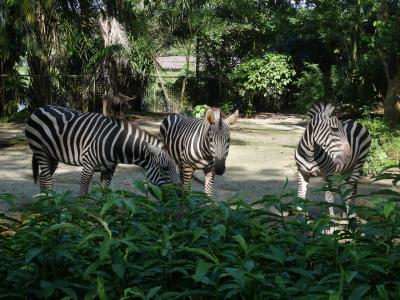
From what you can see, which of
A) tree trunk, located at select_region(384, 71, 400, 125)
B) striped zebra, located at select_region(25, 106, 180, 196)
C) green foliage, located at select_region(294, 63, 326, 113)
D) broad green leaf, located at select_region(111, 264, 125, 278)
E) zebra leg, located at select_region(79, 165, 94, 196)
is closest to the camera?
broad green leaf, located at select_region(111, 264, 125, 278)

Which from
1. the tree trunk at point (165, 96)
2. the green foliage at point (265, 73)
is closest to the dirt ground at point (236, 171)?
the tree trunk at point (165, 96)

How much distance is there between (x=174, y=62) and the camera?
134 feet

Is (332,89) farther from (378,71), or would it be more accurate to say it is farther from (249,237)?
(249,237)

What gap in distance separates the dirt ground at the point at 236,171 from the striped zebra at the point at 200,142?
60 cm

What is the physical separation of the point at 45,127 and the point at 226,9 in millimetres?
19711

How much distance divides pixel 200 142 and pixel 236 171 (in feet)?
14.7

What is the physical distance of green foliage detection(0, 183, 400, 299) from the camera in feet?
7.08

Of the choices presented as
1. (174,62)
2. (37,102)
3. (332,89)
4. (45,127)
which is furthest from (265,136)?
(174,62)

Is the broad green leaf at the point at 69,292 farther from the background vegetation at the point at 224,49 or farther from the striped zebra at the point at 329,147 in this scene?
the background vegetation at the point at 224,49

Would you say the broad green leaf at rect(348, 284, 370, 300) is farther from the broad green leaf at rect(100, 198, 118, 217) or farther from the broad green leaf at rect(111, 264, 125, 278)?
the broad green leaf at rect(100, 198, 118, 217)

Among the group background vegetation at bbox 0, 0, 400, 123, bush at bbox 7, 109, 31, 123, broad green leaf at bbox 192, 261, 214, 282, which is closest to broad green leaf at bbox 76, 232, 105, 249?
broad green leaf at bbox 192, 261, 214, 282

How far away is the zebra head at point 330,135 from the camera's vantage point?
22.9 ft

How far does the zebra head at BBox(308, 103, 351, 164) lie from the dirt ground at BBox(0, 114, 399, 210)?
1.11 metres

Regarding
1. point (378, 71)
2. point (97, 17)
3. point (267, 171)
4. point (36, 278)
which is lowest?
point (267, 171)
